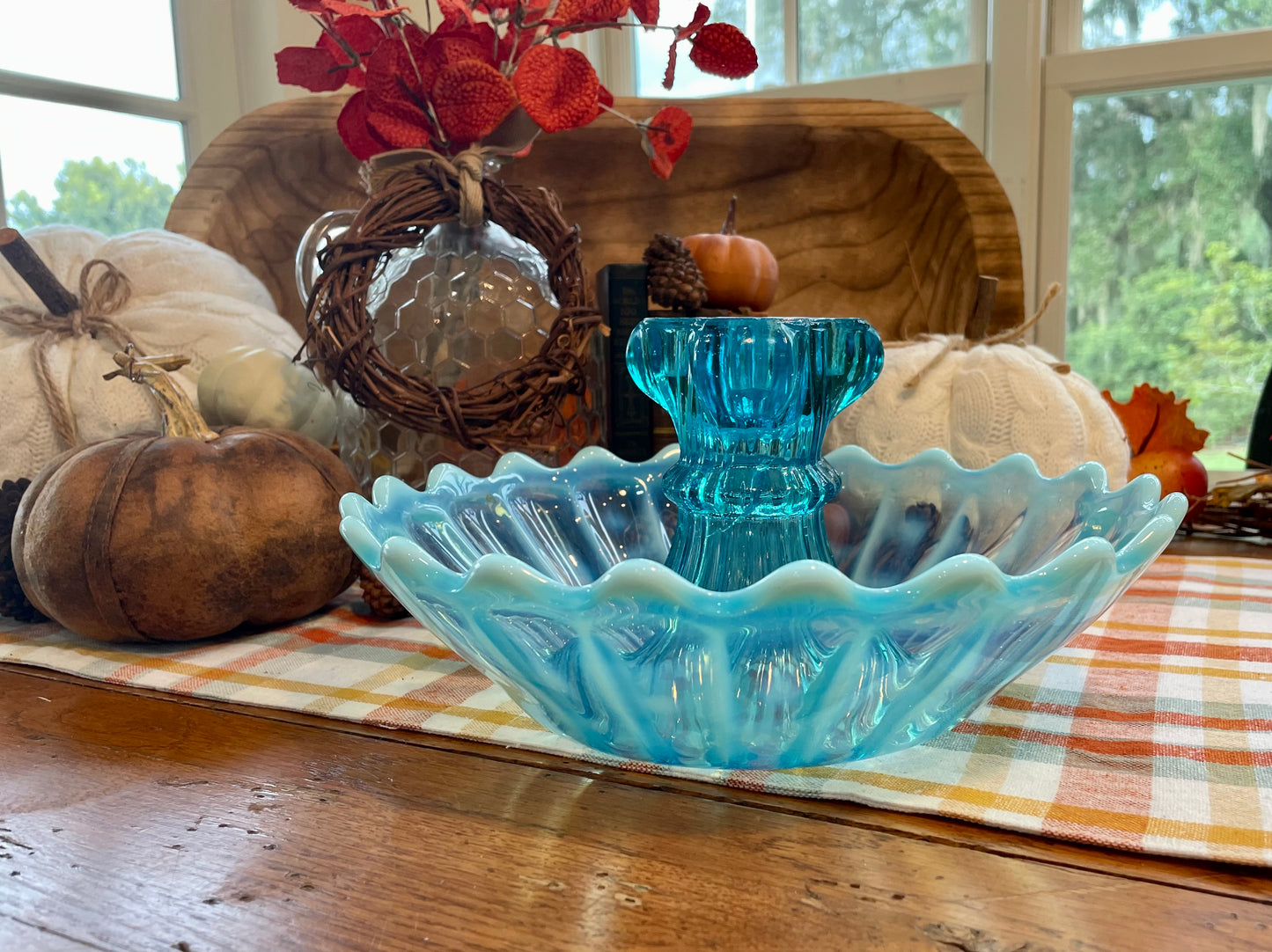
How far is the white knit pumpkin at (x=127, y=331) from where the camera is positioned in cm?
68

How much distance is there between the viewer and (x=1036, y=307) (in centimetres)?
116

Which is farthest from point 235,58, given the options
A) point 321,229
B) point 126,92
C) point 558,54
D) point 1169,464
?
point 1169,464

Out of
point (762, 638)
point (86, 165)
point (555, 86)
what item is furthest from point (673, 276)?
point (86, 165)

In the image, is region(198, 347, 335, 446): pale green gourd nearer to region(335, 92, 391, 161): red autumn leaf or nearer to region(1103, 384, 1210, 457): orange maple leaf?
region(335, 92, 391, 161): red autumn leaf

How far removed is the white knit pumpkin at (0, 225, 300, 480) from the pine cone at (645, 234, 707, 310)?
30 cm

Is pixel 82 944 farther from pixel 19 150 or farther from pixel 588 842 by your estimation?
pixel 19 150

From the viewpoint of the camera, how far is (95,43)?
1.09 metres

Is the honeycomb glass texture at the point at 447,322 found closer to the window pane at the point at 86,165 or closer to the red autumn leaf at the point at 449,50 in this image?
the red autumn leaf at the point at 449,50

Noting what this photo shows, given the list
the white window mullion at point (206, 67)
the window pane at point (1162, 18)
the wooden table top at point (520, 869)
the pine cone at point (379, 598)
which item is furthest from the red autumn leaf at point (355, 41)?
the window pane at point (1162, 18)

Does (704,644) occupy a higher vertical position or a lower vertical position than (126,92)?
lower

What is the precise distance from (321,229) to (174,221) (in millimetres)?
341

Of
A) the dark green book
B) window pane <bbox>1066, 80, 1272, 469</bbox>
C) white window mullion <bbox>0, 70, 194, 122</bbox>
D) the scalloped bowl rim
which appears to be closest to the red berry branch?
the dark green book

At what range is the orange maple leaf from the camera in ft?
2.90

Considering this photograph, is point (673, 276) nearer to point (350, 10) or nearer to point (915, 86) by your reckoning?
point (350, 10)
